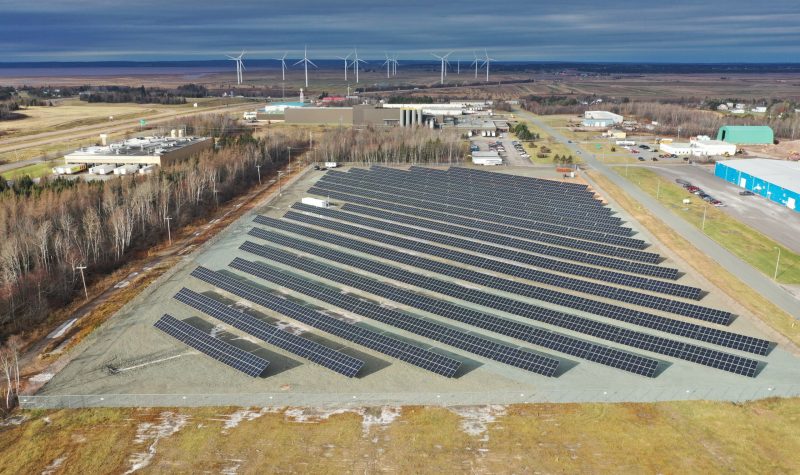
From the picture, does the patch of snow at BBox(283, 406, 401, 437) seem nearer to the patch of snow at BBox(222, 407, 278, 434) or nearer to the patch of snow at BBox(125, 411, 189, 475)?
the patch of snow at BBox(222, 407, 278, 434)

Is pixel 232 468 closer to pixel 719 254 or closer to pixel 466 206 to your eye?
pixel 719 254

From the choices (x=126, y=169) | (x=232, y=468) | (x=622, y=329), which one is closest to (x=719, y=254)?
(x=622, y=329)

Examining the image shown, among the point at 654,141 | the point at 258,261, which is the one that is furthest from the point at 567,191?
the point at 654,141

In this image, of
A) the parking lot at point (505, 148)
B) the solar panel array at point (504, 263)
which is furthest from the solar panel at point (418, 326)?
the parking lot at point (505, 148)

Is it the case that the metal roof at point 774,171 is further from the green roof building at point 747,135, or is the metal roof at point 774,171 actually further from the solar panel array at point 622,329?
the solar panel array at point 622,329


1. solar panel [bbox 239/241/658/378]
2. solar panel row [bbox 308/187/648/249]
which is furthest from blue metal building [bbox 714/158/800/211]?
solar panel [bbox 239/241/658/378]

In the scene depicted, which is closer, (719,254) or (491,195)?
(719,254)
